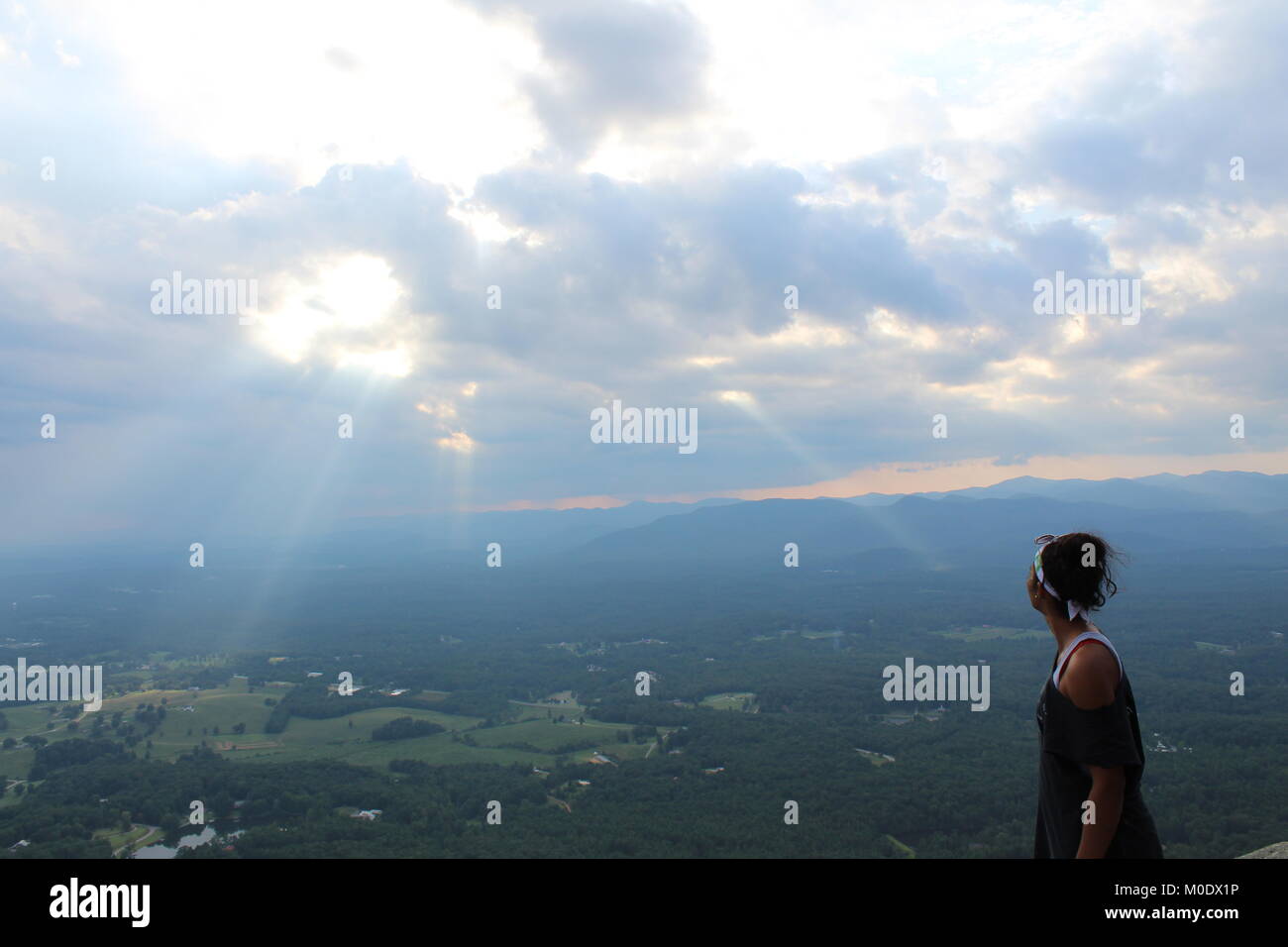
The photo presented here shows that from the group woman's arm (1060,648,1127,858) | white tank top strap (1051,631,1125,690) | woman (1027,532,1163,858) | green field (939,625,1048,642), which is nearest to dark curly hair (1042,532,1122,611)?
woman (1027,532,1163,858)

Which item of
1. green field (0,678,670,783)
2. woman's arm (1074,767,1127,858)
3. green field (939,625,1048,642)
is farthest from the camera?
green field (939,625,1048,642)

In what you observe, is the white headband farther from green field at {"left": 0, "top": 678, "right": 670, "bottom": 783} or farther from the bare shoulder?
green field at {"left": 0, "top": 678, "right": 670, "bottom": 783}

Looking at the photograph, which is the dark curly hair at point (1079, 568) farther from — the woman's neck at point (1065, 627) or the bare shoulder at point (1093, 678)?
the bare shoulder at point (1093, 678)

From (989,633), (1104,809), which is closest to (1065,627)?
(1104,809)

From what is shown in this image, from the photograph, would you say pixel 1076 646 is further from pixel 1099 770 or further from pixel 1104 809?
pixel 1104 809

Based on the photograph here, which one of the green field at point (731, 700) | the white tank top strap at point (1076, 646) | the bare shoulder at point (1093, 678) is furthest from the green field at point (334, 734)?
the bare shoulder at point (1093, 678)
